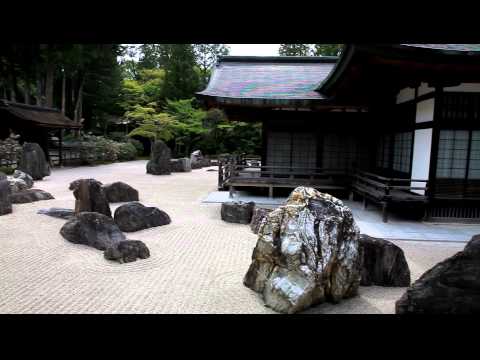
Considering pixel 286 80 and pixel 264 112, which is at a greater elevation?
pixel 286 80

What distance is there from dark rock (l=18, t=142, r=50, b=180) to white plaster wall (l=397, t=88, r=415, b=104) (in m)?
13.6

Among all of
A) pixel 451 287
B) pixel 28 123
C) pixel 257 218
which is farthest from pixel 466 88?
pixel 28 123

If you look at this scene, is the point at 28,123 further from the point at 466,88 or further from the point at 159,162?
the point at 466,88

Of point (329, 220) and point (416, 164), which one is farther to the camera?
point (416, 164)

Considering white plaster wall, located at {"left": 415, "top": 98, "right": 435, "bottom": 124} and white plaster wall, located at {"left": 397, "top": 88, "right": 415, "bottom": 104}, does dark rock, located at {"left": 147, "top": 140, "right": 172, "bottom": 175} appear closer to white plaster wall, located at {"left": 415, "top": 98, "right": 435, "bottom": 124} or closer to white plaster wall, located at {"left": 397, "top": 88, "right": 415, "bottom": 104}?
white plaster wall, located at {"left": 397, "top": 88, "right": 415, "bottom": 104}

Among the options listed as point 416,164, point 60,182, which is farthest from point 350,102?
point 60,182

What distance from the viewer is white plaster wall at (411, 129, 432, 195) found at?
8.18 m

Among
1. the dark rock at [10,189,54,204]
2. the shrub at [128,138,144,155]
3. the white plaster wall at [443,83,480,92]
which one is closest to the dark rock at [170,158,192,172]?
the dark rock at [10,189,54,204]

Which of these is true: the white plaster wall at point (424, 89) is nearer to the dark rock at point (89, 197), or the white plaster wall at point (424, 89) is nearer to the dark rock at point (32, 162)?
the dark rock at point (89, 197)
